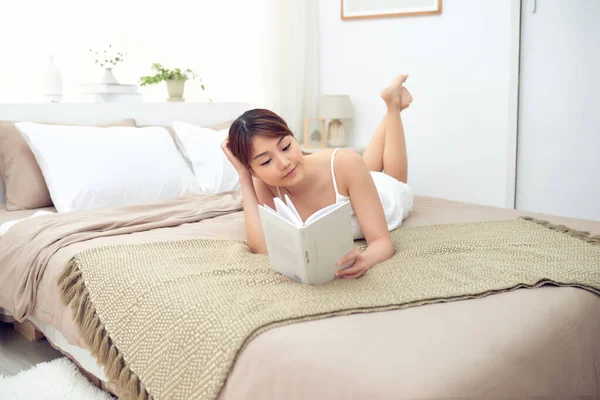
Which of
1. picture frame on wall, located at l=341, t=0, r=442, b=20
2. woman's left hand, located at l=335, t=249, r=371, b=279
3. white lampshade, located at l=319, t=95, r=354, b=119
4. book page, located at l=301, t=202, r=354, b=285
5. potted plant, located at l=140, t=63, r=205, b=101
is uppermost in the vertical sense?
picture frame on wall, located at l=341, t=0, r=442, b=20

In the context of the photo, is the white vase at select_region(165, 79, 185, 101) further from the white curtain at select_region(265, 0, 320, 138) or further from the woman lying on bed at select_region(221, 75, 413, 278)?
the woman lying on bed at select_region(221, 75, 413, 278)

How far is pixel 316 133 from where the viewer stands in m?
4.32

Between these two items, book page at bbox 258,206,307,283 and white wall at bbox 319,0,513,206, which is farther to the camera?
white wall at bbox 319,0,513,206

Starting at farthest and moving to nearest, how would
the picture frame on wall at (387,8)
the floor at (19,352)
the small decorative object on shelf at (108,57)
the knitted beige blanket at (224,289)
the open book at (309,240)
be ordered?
the picture frame on wall at (387,8)
the small decorative object on shelf at (108,57)
the floor at (19,352)
the open book at (309,240)
the knitted beige blanket at (224,289)

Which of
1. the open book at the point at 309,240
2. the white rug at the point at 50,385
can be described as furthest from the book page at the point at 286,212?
the white rug at the point at 50,385

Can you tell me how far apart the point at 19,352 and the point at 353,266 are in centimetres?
146

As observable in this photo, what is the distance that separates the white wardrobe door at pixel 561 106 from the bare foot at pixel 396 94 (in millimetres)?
1248

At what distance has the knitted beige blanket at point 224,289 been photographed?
1.31m

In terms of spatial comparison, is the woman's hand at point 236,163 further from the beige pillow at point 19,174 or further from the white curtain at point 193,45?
the white curtain at point 193,45

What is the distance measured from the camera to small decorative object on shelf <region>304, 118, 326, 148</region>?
4.23m

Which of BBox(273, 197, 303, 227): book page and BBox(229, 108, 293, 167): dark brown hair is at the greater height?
BBox(229, 108, 293, 167): dark brown hair

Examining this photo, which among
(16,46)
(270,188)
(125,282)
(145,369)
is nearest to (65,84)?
(16,46)

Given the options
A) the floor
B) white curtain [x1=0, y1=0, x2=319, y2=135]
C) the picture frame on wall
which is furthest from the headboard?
the picture frame on wall

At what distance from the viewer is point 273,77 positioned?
13.5 feet
